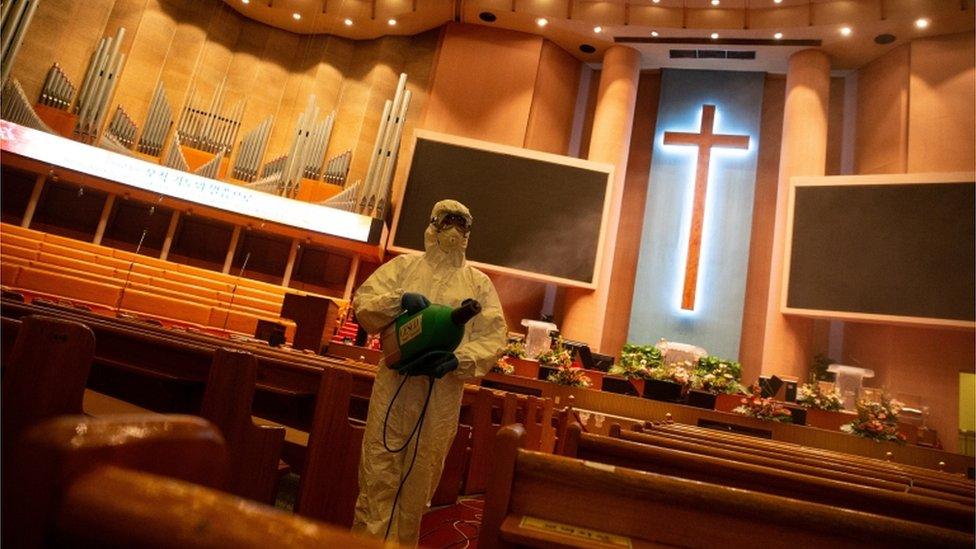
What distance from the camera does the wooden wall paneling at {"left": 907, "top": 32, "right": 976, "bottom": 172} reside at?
8859 millimetres

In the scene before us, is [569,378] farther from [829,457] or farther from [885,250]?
[885,250]

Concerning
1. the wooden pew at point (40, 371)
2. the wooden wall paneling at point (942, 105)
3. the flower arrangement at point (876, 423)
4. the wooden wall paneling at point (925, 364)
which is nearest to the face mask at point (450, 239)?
the wooden pew at point (40, 371)

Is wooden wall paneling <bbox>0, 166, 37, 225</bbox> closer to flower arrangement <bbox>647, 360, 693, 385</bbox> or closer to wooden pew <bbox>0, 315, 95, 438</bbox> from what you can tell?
flower arrangement <bbox>647, 360, 693, 385</bbox>

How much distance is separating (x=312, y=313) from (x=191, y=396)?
3651 mm

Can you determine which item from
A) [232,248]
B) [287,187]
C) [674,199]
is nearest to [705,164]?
[674,199]

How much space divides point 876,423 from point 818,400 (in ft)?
2.61

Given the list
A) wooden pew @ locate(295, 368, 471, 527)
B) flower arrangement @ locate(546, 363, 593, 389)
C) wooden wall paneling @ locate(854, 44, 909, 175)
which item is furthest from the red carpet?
wooden wall paneling @ locate(854, 44, 909, 175)

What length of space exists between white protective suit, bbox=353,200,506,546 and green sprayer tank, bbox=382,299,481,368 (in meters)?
0.14

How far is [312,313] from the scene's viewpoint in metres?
5.99

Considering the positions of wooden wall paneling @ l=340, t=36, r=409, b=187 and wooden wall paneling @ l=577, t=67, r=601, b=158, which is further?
wooden wall paneling @ l=577, t=67, r=601, b=158

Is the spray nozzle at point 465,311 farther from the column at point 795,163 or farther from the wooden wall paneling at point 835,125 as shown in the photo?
the wooden wall paneling at point 835,125

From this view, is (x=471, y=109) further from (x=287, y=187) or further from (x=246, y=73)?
(x=246, y=73)

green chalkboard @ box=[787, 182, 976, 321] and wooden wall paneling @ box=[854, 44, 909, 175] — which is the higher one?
wooden wall paneling @ box=[854, 44, 909, 175]

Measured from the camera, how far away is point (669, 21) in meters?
10.4
